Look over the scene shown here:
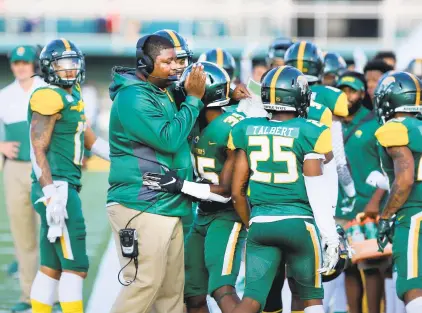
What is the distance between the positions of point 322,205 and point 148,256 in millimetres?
1009

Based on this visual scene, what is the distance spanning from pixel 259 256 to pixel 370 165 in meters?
2.05

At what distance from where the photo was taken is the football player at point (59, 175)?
6.20m

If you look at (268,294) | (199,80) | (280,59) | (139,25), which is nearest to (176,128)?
(199,80)

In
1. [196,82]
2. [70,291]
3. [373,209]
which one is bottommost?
[70,291]

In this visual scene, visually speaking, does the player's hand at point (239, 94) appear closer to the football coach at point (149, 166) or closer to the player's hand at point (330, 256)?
the football coach at point (149, 166)

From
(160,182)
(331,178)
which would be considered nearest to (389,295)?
(331,178)

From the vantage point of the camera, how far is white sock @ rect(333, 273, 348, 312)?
298 inches

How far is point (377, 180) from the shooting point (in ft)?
21.8

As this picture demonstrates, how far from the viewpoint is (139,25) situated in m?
21.8

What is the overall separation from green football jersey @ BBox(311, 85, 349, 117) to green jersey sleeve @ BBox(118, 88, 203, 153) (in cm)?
161

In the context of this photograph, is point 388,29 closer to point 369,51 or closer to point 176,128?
point 369,51

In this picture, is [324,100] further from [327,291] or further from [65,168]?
[65,168]

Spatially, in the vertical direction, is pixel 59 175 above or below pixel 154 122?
below

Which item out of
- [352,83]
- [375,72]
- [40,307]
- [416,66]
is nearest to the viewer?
[40,307]
